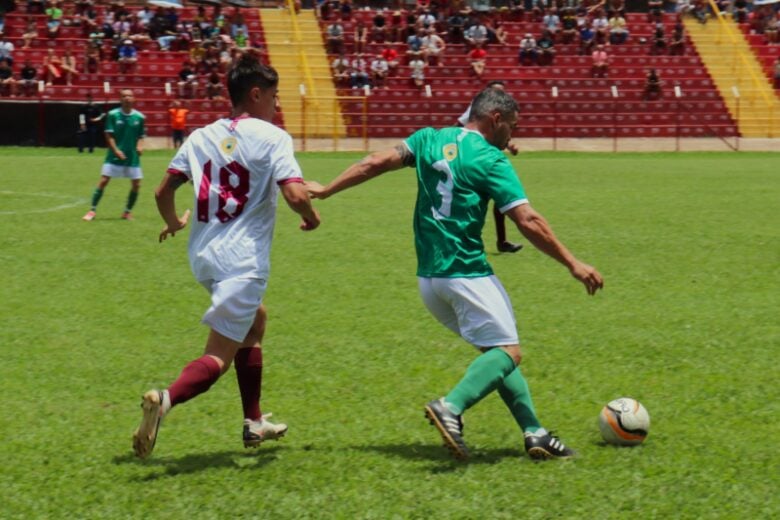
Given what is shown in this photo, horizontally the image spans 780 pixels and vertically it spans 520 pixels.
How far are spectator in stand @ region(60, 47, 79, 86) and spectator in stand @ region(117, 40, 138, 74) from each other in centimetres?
151

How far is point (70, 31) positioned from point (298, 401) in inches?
1421

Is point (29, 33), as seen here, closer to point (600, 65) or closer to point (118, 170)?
point (600, 65)

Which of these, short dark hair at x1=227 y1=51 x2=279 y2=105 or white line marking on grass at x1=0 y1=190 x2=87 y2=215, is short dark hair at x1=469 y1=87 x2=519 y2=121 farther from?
white line marking on grass at x1=0 y1=190 x2=87 y2=215

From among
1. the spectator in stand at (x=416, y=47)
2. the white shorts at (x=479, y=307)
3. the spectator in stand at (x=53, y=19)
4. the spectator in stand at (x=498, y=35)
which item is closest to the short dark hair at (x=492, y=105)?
the white shorts at (x=479, y=307)

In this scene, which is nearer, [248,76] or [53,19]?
[248,76]

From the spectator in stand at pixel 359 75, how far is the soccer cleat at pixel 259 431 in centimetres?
3416

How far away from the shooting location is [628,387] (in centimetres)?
729

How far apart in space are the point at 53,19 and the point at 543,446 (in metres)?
38.1

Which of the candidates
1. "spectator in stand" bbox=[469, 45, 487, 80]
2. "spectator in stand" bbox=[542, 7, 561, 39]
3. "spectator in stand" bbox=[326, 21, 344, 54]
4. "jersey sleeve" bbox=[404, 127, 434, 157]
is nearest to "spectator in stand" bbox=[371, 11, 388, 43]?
"spectator in stand" bbox=[326, 21, 344, 54]

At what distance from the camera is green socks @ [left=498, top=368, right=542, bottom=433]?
5.77 meters

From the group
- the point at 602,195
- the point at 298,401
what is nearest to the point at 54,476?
the point at 298,401

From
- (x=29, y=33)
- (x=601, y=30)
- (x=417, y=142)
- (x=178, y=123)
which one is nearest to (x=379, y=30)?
(x=601, y=30)

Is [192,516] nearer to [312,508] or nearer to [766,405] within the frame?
[312,508]

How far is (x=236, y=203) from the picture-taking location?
559 centimetres
